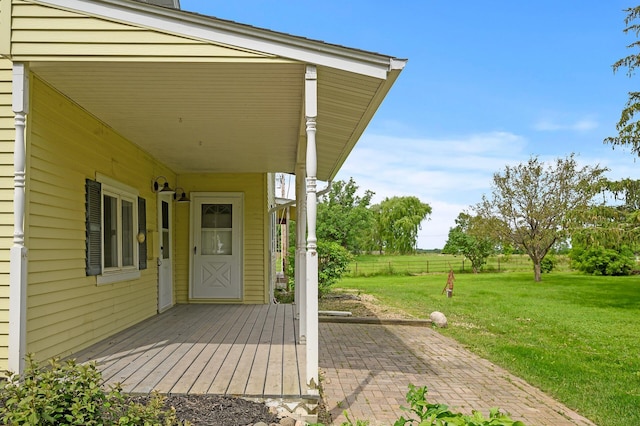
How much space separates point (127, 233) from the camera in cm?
640

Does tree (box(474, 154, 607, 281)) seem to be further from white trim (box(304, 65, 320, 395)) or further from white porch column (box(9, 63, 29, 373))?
white porch column (box(9, 63, 29, 373))

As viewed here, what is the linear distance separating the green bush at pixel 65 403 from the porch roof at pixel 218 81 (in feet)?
7.54

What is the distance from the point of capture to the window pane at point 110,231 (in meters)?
5.66

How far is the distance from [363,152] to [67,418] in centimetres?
4393

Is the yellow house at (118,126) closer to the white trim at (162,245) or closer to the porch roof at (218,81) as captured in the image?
the porch roof at (218,81)

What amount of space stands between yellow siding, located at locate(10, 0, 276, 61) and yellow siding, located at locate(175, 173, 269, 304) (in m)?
5.53

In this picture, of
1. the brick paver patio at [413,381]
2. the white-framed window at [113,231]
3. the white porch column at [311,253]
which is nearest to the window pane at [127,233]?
the white-framed window at [113,231]

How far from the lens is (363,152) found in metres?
45.6

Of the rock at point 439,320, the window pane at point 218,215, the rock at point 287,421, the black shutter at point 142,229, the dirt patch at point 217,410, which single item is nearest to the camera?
the dirt patch at point 217,410

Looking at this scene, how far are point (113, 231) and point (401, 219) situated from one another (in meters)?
36.0

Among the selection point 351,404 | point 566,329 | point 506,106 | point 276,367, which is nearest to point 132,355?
point 276,367

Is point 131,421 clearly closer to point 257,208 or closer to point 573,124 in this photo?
point 257,208

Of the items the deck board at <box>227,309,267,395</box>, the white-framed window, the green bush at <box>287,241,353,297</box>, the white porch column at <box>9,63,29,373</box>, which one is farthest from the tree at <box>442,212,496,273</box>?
the white porch column at <box>9,63,29,373</box>

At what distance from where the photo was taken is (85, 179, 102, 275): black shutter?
5.15m
